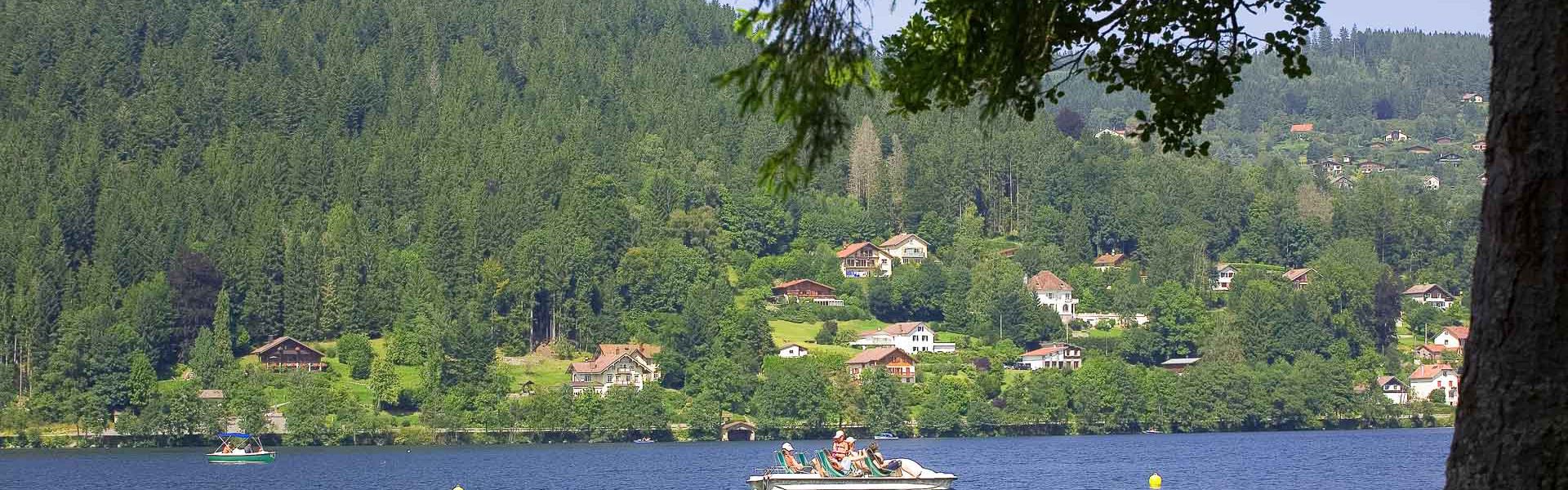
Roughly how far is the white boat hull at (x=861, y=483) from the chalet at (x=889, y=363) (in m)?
95.6

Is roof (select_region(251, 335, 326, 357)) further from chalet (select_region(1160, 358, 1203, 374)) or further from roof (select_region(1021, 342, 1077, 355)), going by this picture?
chalet (select_region(1160, 358, 1203, 374))

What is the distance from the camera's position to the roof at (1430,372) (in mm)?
179375

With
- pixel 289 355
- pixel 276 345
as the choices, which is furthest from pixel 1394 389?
pixel 276 345

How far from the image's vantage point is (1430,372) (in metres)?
180

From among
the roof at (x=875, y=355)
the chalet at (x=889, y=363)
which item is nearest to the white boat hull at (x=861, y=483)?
the chalet at (x=889, y=363)

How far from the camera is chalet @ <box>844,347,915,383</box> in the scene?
163m

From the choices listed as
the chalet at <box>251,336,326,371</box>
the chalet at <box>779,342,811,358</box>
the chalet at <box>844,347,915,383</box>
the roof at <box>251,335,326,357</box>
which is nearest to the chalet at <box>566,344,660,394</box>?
the chalet at <box>779,342,811,358</box>

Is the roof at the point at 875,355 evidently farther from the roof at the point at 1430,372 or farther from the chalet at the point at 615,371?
the roof at the point at 1430,372

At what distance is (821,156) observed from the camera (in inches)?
499

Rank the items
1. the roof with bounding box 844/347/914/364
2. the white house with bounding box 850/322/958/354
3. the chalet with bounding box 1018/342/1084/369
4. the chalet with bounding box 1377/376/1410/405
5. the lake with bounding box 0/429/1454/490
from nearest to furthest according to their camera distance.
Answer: the lake with bounding box 0/429/1454/490 → the roof with bounding box 844/347/914/364 → the chalet with bounding box 1377/376/1410/405 → the chalet with bounding box 1018/342/1084/369 → the white house with bounding box 850/322/958/354

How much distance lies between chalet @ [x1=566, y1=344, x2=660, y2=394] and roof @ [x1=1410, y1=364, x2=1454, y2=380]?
63770 mm

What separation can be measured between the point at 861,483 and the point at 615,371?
102 metres

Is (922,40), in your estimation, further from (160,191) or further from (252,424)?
(160,191)

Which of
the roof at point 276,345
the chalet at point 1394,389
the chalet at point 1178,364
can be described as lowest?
the chalet at point 1394,389
